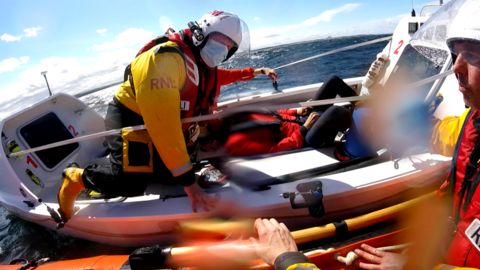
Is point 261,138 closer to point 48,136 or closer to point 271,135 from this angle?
point 271,135

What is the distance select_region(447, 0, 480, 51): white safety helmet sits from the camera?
2.78ft

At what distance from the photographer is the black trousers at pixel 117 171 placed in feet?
6.02

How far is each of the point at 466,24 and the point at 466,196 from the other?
0.93 m

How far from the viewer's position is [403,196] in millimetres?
1974

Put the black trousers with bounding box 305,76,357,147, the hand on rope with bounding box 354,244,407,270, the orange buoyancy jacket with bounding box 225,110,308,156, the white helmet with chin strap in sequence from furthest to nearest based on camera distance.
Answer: the orange buoyancy jacket with bounding box 225,110,308,156 → the black trousers with bounding box 305,76,357,147 → the white helmet with chin strap → the hand on rope with bounding box 354,244,407,270

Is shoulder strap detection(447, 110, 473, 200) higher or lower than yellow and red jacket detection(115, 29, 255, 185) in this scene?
lower

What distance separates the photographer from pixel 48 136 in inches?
110

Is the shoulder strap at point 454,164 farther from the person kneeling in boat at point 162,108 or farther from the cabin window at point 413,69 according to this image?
the person kneeling in boat at point 162,108

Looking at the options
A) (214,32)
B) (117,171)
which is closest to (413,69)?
(214,32)

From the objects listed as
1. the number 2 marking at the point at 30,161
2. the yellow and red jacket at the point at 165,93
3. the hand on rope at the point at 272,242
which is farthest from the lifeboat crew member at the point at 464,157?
the number 2 marking at the point at 30,161

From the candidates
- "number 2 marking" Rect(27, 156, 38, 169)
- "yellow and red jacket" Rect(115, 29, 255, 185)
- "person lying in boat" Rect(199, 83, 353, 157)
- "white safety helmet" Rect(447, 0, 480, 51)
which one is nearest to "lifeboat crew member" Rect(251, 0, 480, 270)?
"white safety helmet" Rect(447, 0, 480, 51)

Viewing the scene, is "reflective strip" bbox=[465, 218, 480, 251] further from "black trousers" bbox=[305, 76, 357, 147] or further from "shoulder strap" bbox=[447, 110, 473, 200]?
"black trousers" bbox=[305, 76, 357, 147]

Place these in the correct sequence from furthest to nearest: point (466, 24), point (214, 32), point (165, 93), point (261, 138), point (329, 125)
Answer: point (261, 138), point (329, 125), point (214, 32), point (165, 93), point (466, 24)

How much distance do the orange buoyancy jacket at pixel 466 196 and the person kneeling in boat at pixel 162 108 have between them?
4.68 ft
